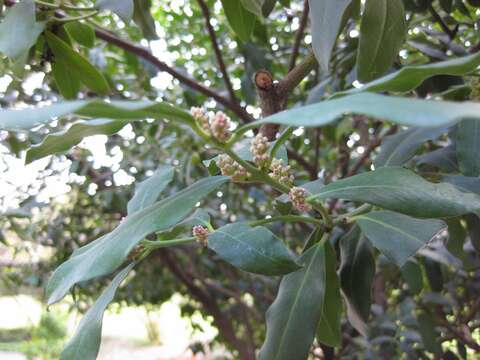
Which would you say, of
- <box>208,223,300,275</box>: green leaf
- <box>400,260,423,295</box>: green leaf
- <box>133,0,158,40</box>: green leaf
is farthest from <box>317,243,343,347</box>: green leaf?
<box>133,0,158,40</box>: green leaf

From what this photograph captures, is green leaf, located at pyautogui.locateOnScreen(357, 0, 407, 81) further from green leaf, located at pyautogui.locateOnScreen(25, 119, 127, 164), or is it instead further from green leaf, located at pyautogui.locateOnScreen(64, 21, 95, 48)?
green leaf, located at pyautogui.locateOnScreen(64, 21, 95, 48)

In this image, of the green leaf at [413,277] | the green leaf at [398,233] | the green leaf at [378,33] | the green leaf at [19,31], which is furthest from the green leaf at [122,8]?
the green leaf at [413,277]

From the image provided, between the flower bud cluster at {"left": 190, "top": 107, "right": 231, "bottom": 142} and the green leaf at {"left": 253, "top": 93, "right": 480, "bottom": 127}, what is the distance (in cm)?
7

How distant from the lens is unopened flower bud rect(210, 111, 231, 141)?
444 mm

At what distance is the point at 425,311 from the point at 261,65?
84cm

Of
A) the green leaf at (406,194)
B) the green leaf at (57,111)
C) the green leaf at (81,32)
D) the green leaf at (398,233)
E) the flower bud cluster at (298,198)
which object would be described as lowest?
the green leaf at (398,233)

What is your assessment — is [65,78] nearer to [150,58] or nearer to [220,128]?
[150,58]

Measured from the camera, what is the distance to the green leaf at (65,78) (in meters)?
0.86

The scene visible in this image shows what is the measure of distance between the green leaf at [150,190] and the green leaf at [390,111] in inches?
12.9

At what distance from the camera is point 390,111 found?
30 cm

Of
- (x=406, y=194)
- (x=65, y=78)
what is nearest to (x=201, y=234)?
(x=406, y=194)

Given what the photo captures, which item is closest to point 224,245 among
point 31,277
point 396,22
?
point 396,22

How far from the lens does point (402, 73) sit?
413mm

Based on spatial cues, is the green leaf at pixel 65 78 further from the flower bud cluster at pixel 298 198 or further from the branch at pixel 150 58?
the flower bud cluster at pixel 298 198
